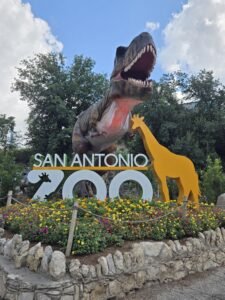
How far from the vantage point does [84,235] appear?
4914mm

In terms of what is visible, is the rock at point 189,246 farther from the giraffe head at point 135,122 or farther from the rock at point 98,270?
the giraffe head at point 135,122

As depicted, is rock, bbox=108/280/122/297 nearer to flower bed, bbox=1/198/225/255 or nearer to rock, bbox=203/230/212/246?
flower bed, bbox=1/198/225/255

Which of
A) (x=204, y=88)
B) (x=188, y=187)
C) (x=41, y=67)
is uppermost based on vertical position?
(x=41, y=67)

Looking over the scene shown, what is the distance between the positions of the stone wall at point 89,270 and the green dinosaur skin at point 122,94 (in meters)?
3.36

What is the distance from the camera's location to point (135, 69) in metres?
7.57

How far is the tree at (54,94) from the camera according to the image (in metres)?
21.7

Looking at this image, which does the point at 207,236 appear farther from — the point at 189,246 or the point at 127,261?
the point at 127,261

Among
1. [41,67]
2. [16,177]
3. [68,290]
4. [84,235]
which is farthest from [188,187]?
[41,67]

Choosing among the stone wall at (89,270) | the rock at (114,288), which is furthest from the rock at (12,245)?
the rock at (114,288)

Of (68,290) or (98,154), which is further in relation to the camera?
(98,154)

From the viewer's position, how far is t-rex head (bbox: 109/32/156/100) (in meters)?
7.26

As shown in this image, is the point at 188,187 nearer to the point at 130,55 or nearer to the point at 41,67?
the point at 130,55

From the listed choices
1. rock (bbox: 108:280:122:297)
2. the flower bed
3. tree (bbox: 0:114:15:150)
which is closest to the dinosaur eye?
the flower bed

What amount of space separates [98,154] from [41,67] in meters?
16.5
